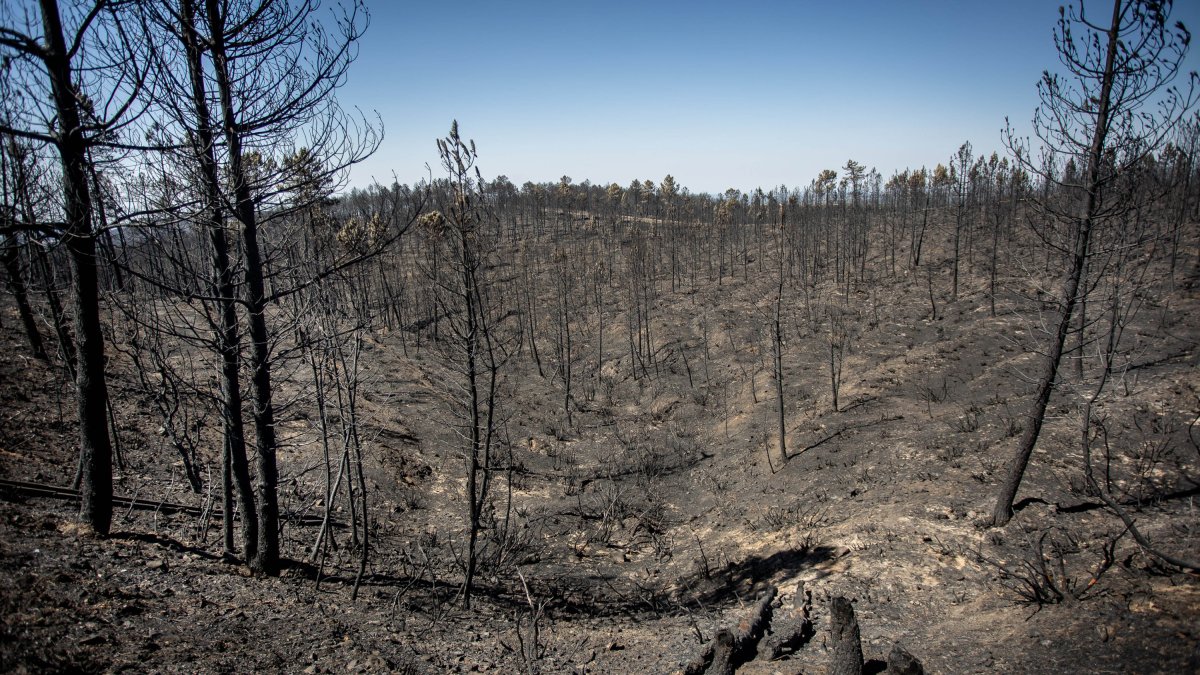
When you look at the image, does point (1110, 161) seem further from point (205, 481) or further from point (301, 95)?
point (205, 481)

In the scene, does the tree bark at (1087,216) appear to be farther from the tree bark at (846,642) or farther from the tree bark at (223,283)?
the tree bark at (223,283)

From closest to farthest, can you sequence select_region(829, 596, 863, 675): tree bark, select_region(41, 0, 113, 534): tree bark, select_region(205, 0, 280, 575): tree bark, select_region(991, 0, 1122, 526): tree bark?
select_region(41, 0, 113, 534): tree bark, select_region(829, 596, 863, 675): tree bark, select_region(205, 0, 280, 575): tree bark, select_region(991, 0, 1122, 526): tree bark

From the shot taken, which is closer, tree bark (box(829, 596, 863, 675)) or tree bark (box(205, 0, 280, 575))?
tree bark (box(829, 596, 863, 675))

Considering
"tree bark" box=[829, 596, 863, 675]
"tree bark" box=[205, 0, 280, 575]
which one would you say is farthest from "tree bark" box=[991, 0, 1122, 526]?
"tree bark" box=[205, 0, 280, 575]

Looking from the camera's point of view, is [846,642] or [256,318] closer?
[846,642]

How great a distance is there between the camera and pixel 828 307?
39094 millimetres

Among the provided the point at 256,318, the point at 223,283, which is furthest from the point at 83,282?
the point at 256,318

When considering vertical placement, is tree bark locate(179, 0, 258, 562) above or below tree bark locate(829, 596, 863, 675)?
above

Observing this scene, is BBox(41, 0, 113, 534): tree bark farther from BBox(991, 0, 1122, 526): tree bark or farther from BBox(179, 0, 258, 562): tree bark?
BBox(991, 0, 1122, 526): tree bark

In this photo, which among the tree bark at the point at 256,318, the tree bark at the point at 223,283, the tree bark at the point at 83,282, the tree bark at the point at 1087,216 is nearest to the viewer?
the tree bark at the point at 83,282

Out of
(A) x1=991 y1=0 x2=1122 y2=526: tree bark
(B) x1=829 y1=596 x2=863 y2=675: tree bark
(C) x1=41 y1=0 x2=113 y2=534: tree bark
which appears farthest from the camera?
(A) x1=991 y1=0 x2=1122 y2=526: tree bark

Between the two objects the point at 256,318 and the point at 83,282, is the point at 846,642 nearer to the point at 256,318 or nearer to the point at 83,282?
the point at 256,318

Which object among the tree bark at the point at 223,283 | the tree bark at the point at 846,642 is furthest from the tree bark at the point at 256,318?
the tree bark at the point at 846,642

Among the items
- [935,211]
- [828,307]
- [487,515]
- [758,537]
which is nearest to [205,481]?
[487,515]
